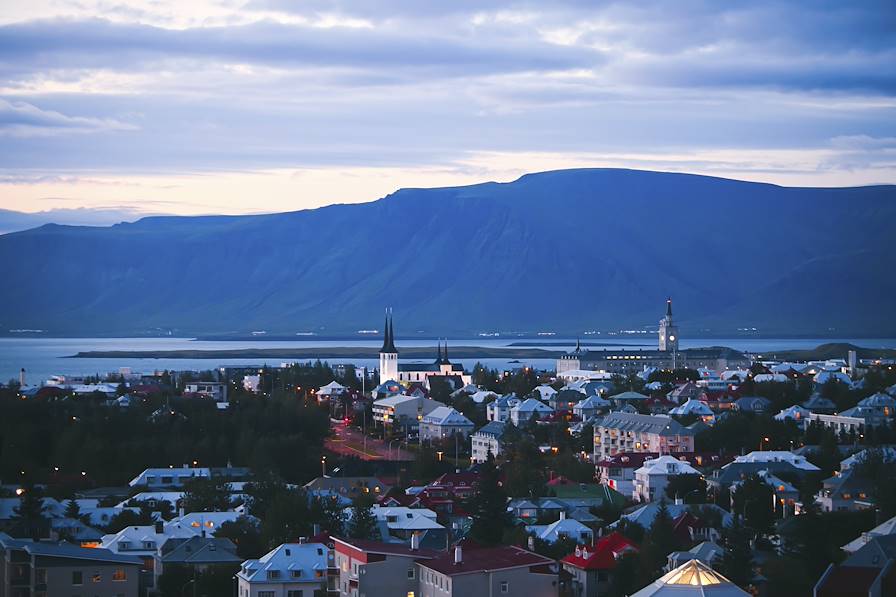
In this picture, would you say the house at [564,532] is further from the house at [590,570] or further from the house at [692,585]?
the house at [692,585]

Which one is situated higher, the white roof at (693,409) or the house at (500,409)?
the white roof at (693,409)

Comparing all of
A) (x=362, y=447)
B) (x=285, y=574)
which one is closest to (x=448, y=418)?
(x=362, y=447)

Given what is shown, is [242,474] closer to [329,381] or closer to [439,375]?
[329,381]

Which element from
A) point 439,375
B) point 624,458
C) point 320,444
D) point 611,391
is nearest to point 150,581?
point 624,458

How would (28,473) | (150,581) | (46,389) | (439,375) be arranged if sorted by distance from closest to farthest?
1. (150,581)
2. (28,473)
3. (46,389)
4. (439,375)

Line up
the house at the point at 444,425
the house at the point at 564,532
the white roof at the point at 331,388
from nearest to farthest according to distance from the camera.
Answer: the house at the point at 564,532, the house at the point at 444,425, the white roof at the point at 331,388

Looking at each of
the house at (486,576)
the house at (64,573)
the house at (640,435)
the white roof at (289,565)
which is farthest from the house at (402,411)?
the house at (486,576)

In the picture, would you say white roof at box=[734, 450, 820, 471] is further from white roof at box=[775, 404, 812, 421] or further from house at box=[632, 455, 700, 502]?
white roof at box=[775, 404, 812, 421]

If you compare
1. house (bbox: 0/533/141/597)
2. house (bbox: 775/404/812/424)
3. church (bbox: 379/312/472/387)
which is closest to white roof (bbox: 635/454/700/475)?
house (bbox: 775/404/812/424)
